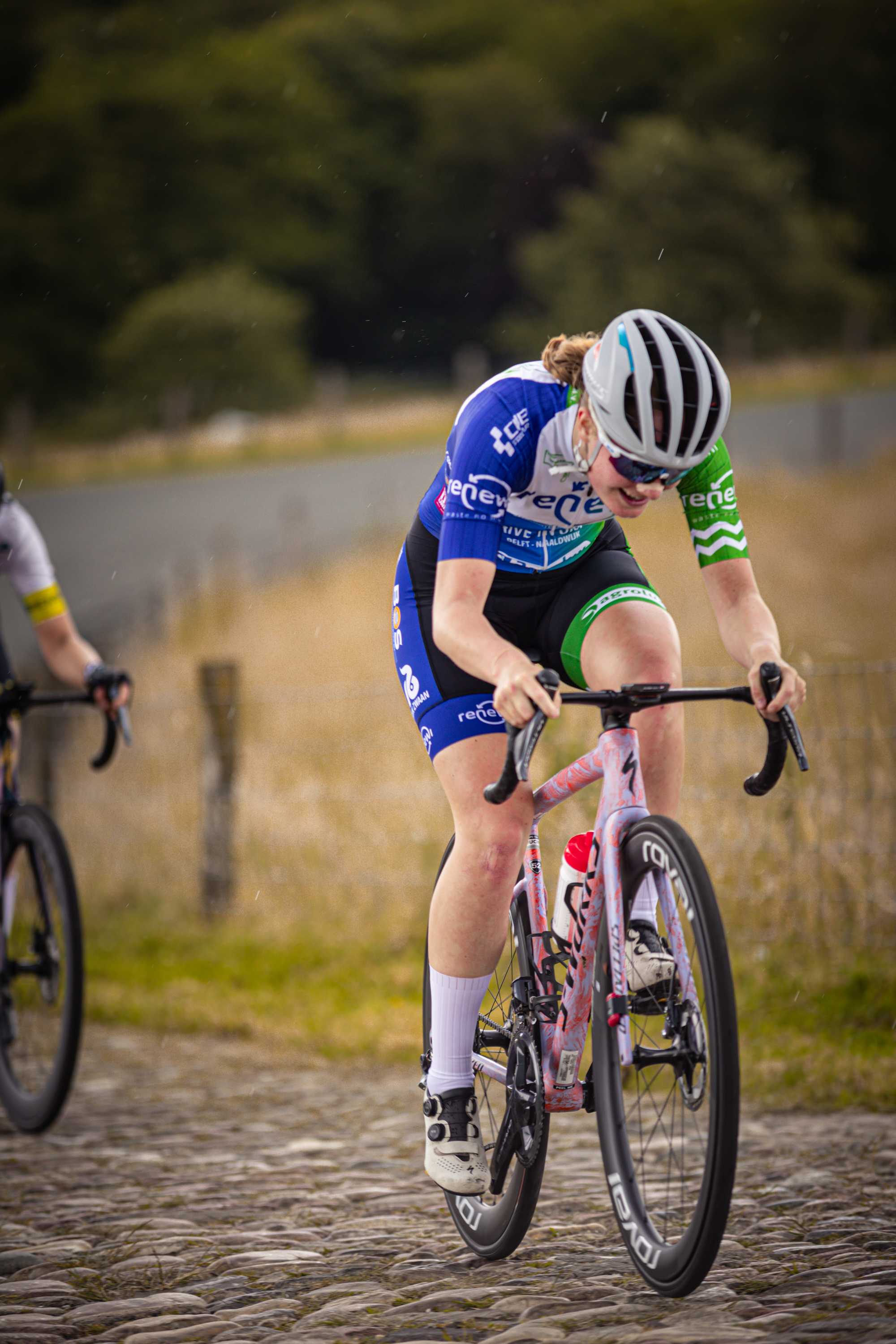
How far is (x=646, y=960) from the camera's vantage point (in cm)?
306

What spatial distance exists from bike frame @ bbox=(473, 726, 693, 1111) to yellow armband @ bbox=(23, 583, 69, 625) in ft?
9.15

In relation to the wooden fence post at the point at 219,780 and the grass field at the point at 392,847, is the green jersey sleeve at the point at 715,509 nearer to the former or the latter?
the grass field at the point at 392,847

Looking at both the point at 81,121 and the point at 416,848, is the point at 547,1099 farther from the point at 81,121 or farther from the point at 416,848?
the point at 81,121

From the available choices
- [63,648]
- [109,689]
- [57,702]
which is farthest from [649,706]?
[63,648]

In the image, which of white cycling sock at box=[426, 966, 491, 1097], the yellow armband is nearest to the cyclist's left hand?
white cycling sock at box=[426, 966, 491, 1097]

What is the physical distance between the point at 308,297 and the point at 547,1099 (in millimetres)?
50168

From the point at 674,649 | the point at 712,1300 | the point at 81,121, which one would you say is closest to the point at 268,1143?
the point at 712,1300

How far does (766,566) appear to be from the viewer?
46.8 ft

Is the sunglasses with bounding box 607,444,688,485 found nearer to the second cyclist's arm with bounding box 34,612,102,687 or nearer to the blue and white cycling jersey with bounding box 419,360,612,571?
the blue and white cycling jersey with bounding box 419,360,612,571

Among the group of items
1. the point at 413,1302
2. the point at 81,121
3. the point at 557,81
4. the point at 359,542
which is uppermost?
the point at 557,81

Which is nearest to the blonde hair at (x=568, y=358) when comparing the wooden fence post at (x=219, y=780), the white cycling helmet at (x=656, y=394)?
the white cycling helmet at (x=656, y=394)

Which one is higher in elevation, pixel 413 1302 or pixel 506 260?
pixel 506 260

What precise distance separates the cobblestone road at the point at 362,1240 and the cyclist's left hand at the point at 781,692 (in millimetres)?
1269

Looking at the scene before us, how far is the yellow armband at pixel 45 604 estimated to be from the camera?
5.55 m
